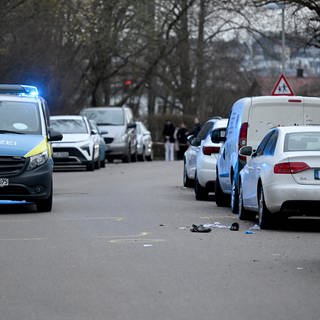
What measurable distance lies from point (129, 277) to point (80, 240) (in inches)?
138

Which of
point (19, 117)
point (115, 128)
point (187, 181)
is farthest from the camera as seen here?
point (115, 128)

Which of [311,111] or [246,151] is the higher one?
[311,111]

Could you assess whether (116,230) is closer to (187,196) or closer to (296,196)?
(296,196)

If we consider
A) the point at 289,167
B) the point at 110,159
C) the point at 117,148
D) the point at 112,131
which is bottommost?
the point at 110,159

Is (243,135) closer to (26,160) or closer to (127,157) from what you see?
(26,160)

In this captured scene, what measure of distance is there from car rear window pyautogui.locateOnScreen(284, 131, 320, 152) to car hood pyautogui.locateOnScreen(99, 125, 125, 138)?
90.9ft

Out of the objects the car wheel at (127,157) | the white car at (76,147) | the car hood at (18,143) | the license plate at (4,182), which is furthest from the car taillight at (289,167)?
the car wheel at (127,157)

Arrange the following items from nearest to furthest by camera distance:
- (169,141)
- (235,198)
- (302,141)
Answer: (302,141) < (235,198) < (169,141)

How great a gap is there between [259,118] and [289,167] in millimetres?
3796

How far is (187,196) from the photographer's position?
955 inches

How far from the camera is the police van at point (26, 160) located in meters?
18.8

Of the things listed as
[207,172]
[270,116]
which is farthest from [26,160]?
[207,172]

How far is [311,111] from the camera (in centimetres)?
1984

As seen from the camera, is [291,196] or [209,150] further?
[209,150]
